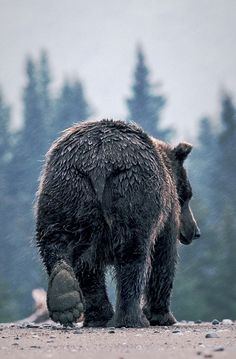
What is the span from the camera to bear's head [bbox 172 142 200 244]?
10320 mm

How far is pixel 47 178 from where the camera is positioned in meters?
8.65

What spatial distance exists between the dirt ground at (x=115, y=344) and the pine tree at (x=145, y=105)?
3433 cm

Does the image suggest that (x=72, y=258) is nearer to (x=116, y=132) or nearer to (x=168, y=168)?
(x=116, y=132)

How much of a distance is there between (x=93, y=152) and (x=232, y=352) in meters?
3.40

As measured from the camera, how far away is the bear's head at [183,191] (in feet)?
33.9

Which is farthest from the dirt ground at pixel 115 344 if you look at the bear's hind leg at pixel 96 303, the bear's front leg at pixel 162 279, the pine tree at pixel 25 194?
the pine tree at pixel 25 194

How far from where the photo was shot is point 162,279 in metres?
9.90

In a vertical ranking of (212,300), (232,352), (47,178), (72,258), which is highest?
(212,300)

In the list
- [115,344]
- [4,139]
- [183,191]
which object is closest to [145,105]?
[4,139]

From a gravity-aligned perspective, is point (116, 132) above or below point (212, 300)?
below

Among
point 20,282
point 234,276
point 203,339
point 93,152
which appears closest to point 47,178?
point 93,152

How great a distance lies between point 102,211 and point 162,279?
1855 millimetres

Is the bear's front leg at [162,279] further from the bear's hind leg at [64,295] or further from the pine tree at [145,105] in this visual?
the pine tree at [145,105]

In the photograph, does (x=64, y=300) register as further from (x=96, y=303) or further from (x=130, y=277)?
(x=96, y=303)
